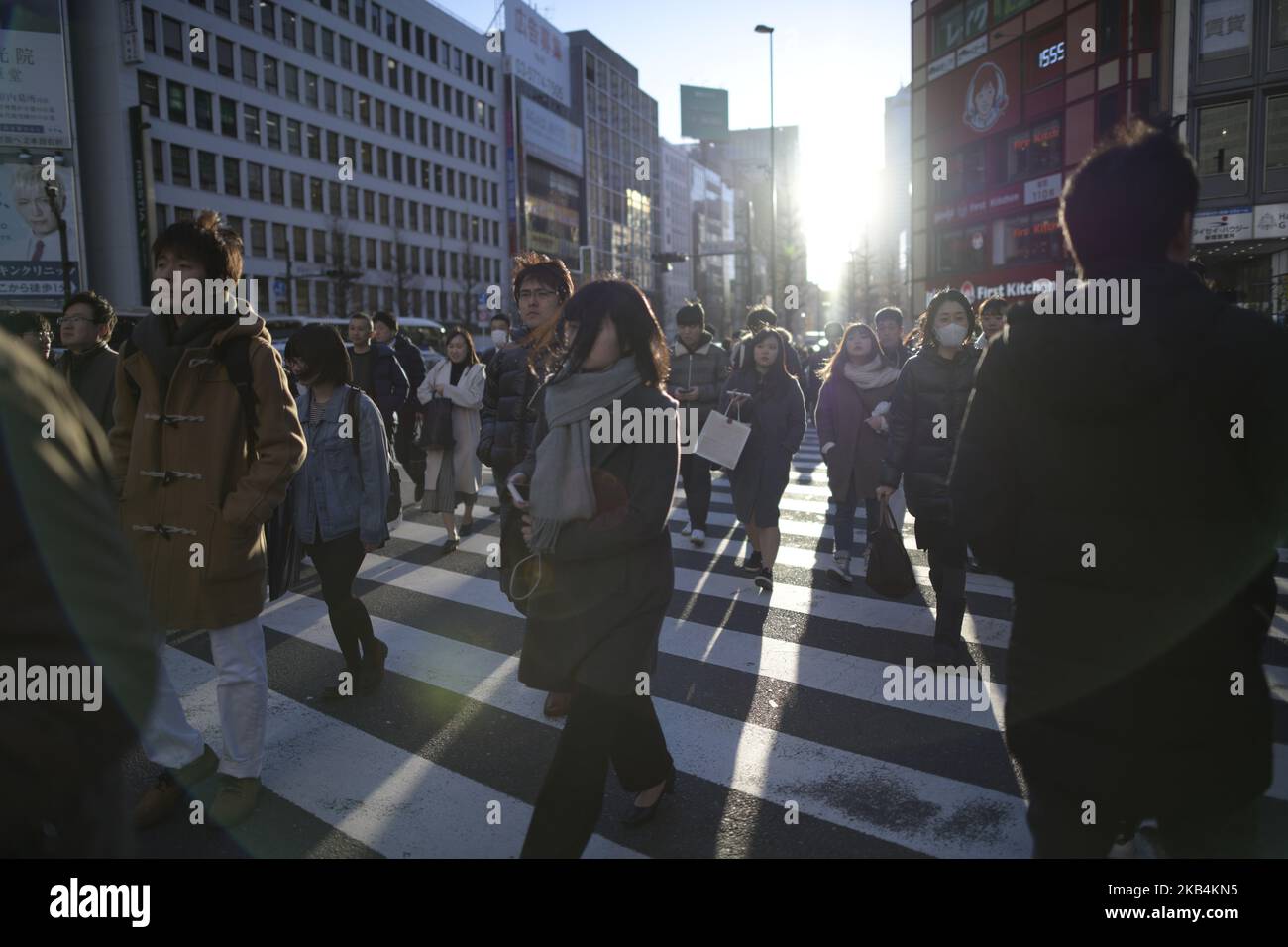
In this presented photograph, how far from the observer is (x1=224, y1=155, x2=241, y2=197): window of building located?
172ft

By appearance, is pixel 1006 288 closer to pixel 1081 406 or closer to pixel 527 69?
pixel 1081 406

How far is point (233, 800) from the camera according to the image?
3.62 meters

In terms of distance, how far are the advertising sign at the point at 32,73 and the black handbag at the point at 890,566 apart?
46.5 meters

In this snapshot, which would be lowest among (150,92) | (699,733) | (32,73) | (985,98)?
(699,733)

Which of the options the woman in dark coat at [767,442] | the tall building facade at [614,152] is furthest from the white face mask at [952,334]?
the tall building facade at [614,152]

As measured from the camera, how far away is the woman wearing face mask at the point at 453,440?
8672mm

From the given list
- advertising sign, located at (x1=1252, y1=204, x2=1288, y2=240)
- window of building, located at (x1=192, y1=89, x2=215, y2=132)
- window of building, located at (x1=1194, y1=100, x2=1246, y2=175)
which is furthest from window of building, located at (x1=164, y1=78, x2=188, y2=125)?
advertising sign, located at (x1=1252, y1=204, x2=1288, y2=240)

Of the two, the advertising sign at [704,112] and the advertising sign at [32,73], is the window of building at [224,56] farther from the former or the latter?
the advertising sign at [704,112]

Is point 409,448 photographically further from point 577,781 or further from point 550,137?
point 550,137

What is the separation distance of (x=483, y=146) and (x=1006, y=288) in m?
55.4

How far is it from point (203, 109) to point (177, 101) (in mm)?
1625

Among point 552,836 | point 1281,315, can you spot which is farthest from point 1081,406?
point 1281,315

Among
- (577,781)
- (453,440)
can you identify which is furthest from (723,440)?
(577,781)

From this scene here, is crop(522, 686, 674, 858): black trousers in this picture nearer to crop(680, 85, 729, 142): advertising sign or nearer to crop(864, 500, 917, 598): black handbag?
crop(864, 500, 917, 598): black handbag
